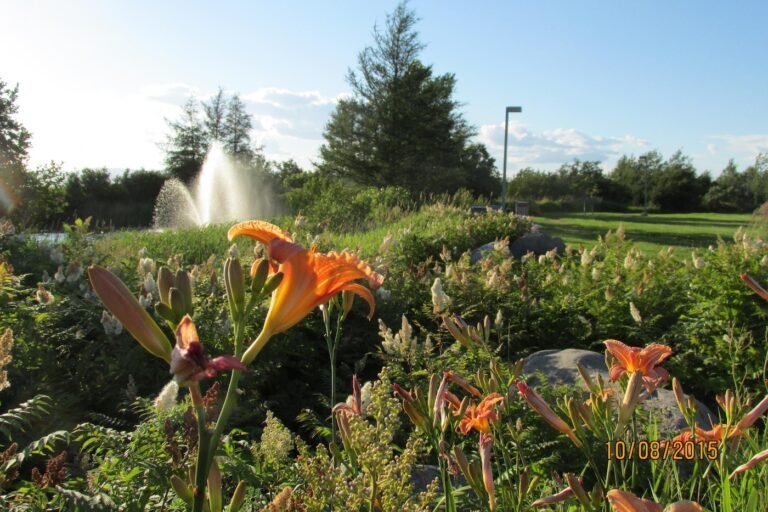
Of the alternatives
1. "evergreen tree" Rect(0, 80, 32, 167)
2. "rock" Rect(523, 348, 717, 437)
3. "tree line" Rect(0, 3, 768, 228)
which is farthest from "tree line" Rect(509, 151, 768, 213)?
"rock" Rect(523, 348, 717, 437)

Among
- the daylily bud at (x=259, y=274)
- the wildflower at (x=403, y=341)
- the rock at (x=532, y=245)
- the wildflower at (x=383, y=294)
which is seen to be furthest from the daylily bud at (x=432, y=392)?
the rock at (x=532, y=245)

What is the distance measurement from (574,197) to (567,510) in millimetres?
46609

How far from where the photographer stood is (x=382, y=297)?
4.69m

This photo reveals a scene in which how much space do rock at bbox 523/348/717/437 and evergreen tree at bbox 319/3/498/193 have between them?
2401cm

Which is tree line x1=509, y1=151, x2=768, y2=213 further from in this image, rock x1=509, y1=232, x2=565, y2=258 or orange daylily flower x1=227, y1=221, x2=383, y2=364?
orange daylily flower x1=227, y1=221, x2=383, y2=364

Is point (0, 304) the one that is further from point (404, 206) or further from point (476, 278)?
point (404, 206)

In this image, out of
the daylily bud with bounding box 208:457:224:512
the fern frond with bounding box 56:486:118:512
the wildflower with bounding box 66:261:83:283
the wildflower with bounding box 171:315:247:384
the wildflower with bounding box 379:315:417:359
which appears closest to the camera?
the wildflower with bounding box 171:315:247:384

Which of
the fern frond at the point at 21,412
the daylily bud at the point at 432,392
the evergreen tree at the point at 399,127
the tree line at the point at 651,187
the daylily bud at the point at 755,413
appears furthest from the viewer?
the tree line at the point at 651,187

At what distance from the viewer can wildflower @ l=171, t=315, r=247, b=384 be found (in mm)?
563

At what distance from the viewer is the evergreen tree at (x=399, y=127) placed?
27.7m

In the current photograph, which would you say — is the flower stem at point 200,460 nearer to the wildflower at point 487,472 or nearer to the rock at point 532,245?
the wildflower at point 487,472

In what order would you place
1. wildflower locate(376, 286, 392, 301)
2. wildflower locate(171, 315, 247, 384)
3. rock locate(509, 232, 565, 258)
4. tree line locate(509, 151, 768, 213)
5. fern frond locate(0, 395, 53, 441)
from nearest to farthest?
wildflower locate(171, 315, 247, 384) → fern frond locate(0, 395, 53, 441) → wildflower locate(376, 286, 392, 301) → rock locate(509, 232, 565, 258) → tree line locate(509, 151, 768, 213)

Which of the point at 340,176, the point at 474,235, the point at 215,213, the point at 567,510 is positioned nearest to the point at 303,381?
the point at 567,510

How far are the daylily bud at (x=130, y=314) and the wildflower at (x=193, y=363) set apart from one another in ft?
0.35
